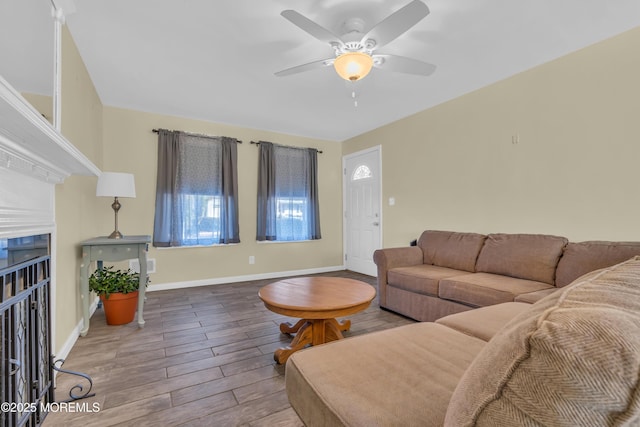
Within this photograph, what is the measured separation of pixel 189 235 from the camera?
4102 mm

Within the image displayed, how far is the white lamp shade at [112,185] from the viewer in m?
2.85

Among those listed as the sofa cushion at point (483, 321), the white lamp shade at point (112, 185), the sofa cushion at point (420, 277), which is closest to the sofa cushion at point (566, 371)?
the sofa cushion at point (483, 321)

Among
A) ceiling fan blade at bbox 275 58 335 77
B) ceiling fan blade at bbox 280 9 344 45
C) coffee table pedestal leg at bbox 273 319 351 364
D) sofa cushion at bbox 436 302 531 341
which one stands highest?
ceiling fan blade at bbox 280 9 344 45

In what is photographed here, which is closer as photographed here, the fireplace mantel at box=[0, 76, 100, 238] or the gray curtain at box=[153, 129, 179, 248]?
the fireplace mantel at box=[0, 76, 100, 238]

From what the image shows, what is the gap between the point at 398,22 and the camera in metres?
1.75

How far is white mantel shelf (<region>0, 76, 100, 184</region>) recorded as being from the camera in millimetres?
857

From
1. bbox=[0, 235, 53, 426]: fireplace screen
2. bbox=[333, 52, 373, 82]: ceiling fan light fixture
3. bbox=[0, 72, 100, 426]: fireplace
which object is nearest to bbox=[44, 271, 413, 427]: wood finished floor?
bbox=[0, 235, 53, 426]: fireplace screen

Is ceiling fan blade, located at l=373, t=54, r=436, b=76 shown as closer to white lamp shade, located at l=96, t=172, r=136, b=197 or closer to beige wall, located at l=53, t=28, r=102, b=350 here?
beige wall, located at l=53, t=28, r=102, b=350

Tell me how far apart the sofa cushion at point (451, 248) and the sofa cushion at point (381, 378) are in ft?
6.00

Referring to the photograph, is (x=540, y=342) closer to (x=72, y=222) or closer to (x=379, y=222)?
(x=72, y=222)

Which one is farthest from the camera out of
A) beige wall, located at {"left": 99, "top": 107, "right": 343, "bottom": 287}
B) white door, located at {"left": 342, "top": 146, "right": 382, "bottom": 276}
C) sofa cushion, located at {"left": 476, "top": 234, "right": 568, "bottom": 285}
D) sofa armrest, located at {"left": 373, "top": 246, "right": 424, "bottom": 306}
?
white door, located at {"left": 342, "top": 146, "right": 382, "bottom": 276}

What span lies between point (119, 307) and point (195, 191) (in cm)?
188

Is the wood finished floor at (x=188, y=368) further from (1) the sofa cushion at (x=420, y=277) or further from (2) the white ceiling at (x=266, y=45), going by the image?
(2) the white ceiling at (x=266, y=45)

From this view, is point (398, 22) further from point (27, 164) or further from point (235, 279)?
point (235, 279)
